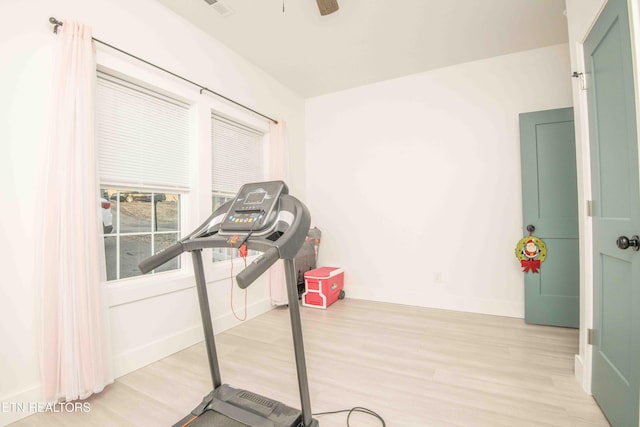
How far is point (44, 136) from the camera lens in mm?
1696

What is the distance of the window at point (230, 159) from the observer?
9.63 feet

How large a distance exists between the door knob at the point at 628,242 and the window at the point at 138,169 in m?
2.95

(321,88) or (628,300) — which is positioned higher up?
(321,88)

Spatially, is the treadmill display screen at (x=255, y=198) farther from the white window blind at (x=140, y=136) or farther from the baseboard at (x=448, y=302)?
the baseboard at (x=448, y=302)

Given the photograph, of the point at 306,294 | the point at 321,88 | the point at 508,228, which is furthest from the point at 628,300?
the point at 321,88

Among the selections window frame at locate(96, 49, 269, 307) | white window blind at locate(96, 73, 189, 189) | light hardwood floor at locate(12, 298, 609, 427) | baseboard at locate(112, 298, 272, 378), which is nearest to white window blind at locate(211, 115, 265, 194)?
window frame at locate(96, 49, 269, 307)

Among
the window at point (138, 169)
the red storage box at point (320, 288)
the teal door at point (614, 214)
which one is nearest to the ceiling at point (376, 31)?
the window at point (138, 169)

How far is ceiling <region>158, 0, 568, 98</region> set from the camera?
7.74 ft

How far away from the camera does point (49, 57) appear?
1727 millimetres

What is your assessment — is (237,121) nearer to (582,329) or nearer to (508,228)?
(508,228)

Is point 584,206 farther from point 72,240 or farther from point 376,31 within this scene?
point 72,240

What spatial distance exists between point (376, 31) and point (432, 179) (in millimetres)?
1756

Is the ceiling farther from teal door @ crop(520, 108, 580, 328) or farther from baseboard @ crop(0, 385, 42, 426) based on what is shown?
baseboard @ crop(0, 385, 42, 426)

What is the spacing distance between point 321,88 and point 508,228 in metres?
2.95
